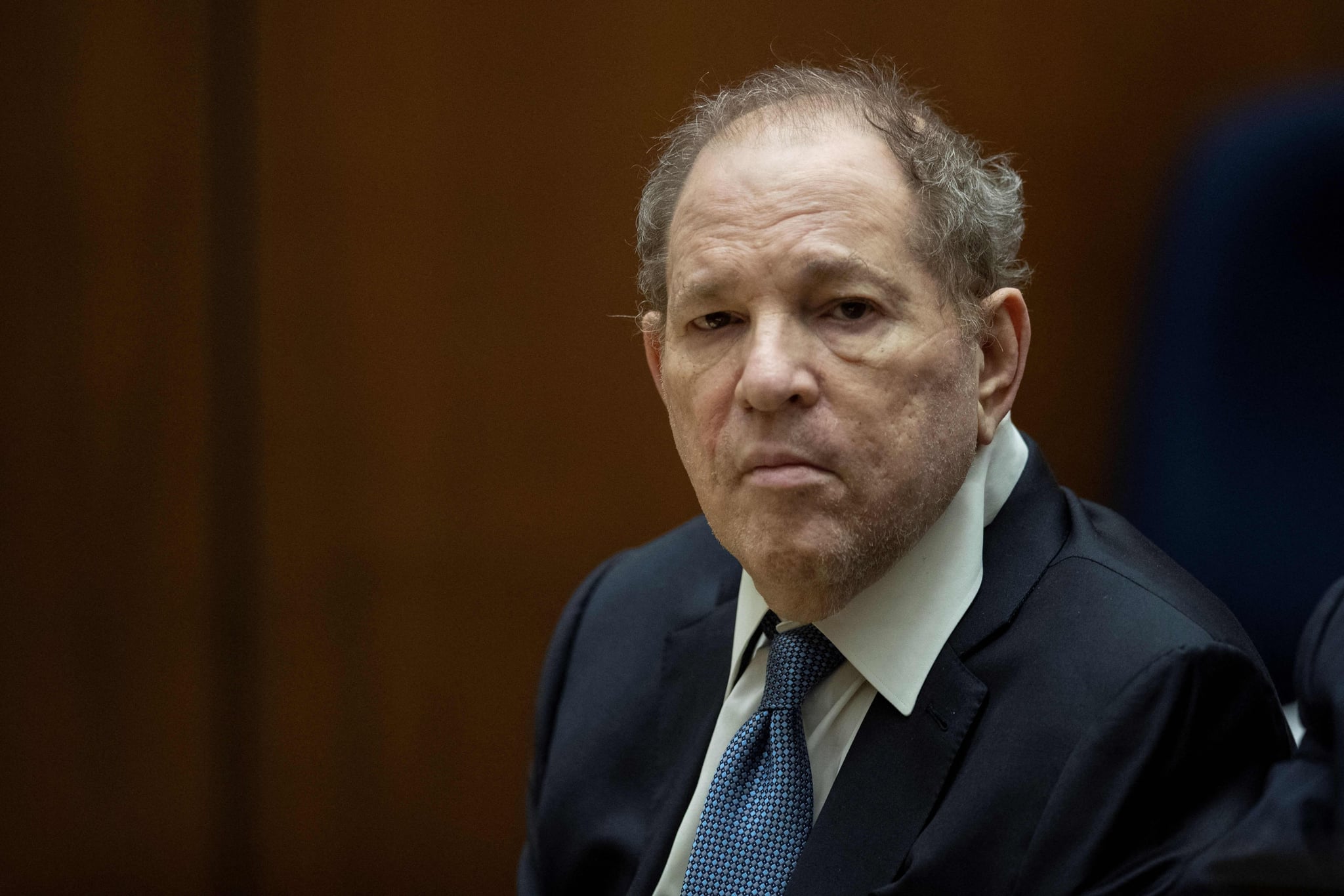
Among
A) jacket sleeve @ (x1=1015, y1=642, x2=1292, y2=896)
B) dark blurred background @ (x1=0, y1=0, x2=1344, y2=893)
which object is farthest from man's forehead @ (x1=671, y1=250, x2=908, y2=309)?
dark blurred background @ (x1=0, y1=0, x2=1344, y2=893)

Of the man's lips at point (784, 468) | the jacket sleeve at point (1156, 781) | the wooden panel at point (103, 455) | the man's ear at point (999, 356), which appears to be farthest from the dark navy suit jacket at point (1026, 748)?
the wooden panel at point (103, 455)

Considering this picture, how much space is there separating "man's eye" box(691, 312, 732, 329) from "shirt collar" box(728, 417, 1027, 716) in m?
0.35

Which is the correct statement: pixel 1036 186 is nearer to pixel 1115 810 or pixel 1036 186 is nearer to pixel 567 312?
pixel 567 312

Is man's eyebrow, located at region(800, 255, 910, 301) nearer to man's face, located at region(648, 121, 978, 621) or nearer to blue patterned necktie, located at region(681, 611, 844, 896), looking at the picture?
man's face, located at region(648, 121, 978, 621)

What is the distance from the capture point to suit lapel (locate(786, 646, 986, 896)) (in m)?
1.41

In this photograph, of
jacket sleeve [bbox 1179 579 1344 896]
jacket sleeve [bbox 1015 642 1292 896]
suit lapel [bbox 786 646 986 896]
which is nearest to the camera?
jacket sleeve [bbox 1179 579 1344 896]

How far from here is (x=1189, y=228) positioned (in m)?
2.52

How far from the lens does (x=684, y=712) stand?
69.7 inches

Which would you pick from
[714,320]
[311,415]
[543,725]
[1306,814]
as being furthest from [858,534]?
[311,415]

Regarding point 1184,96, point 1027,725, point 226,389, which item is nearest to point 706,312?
point 1027,725

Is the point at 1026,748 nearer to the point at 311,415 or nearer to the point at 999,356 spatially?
the point at 999,356

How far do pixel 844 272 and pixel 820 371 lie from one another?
12cm

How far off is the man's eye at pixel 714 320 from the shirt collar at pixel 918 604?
1.15ft

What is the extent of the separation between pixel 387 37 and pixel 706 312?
1.67 metres
